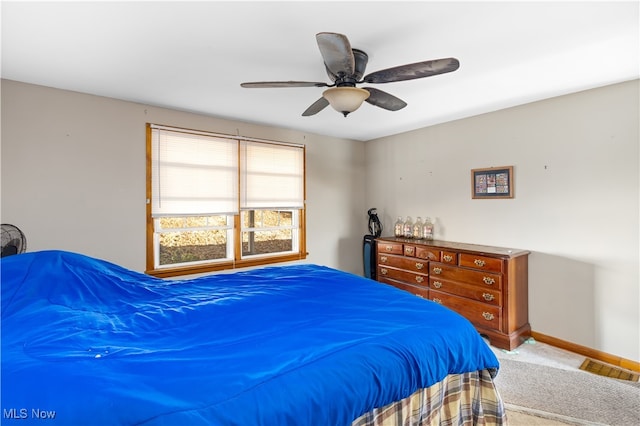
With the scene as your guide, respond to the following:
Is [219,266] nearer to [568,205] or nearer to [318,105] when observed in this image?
[318,105]

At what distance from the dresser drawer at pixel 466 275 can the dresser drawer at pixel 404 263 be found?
0.10 metres

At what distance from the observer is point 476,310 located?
3.19m

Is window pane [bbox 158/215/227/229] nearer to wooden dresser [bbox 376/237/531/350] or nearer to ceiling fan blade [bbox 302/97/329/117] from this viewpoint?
ceiling fan blade [bbox 302/97/329/117]

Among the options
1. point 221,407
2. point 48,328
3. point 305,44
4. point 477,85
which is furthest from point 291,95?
point 221,407

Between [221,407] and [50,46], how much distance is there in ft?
8.40

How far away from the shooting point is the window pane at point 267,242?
413cm

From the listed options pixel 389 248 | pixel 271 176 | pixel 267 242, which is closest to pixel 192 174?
pixel 271 176

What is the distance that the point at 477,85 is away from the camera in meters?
2.78

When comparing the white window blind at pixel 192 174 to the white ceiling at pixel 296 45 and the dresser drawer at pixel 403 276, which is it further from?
the dresser drawer at pixel 403 276

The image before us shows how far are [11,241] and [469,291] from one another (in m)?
Answer: 4.11

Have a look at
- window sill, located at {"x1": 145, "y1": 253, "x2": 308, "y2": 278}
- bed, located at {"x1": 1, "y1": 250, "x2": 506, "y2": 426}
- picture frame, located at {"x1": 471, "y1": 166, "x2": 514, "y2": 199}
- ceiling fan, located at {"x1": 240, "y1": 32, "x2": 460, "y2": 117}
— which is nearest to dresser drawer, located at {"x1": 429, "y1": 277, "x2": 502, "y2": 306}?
picture frame, located at {"x1": 471, "y1": 166, "x2": 514, "y2": 199}

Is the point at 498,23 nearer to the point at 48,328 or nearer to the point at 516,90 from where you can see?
the point at 516,90

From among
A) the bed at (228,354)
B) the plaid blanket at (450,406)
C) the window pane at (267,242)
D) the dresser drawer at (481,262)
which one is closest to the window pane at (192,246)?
the window pane at (267,242)

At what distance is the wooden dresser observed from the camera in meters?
3.01
